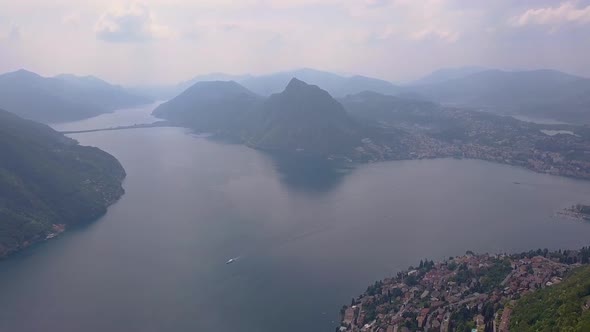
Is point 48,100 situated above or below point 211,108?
above

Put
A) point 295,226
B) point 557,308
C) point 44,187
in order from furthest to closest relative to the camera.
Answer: point 44,187 → point 295,226 → point 557,308

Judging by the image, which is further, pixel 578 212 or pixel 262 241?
pixel 578 212

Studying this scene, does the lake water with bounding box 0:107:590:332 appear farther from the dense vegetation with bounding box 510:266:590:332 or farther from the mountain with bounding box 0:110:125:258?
the dense vegetation with bounding box 510:266:590:332

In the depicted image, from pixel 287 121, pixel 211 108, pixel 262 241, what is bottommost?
pixel 262 241

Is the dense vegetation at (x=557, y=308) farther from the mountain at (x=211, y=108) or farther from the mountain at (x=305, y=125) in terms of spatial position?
the mountain at (x=211, y=108)

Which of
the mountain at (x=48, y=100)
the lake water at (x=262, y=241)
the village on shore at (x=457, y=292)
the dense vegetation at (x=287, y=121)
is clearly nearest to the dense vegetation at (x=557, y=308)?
the village on shore at (x=457, y=292)

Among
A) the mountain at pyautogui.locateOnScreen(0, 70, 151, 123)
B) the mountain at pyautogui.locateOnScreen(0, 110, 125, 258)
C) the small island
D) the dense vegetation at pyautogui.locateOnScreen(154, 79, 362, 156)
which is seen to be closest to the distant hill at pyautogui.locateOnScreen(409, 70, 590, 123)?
the dense vegetation at pyautogui.locateOnScreen(154, 79, 362, 156)

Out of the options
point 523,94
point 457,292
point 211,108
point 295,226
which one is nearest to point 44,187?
point 295,226

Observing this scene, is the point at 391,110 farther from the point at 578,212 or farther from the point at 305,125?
the point at 578,212
